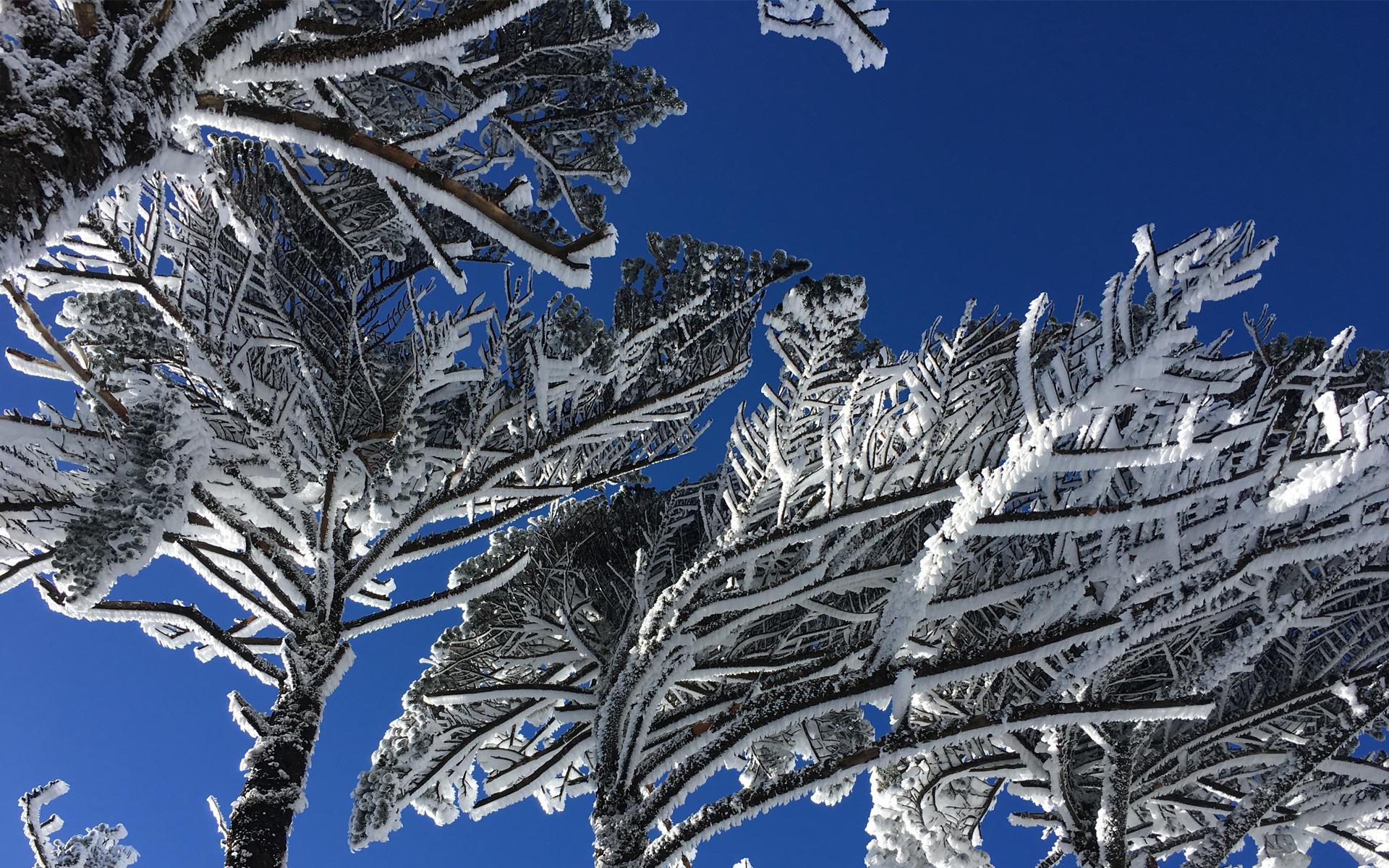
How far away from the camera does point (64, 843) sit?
17.2 feet

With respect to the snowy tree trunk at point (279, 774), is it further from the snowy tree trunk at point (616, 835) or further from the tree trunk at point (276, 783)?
the snowy tree trunk at point (616, 835)

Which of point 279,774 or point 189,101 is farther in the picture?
point 279,774

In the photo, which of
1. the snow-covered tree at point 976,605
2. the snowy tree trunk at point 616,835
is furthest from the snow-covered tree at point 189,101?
the snowy tree trunk at point 616,835

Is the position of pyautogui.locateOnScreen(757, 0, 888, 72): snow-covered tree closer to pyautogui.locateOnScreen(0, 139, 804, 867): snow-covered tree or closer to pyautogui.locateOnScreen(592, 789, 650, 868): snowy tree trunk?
pyautogui.locateOnScreen(0, 139, 804, 867): snow-covered tree

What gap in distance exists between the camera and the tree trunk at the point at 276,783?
12.0ft

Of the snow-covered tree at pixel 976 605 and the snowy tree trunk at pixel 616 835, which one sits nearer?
the snow-covered tree at pixel 976 605

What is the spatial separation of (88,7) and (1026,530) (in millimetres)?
3449

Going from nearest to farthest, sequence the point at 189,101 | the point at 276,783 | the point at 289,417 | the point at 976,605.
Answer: the point at 189,101
the point at 976,605
the point at 276,783
the point at 289,417

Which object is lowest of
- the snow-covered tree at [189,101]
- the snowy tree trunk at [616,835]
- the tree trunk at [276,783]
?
the snowy tree trunk at [616,835]

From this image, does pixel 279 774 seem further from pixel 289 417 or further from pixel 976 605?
pixel 976 605

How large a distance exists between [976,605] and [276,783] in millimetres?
3414

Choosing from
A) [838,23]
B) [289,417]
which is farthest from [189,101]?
[289,417]

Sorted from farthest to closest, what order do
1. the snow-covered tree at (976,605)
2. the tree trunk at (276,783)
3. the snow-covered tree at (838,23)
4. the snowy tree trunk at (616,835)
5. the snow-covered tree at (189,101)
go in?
the snowy tree trunk at (616,835), the tree trunk at (276,783), the snow-covered tree at (976,605), the snow-covered tree at (838,23), the snow-covered tree at (189,101)

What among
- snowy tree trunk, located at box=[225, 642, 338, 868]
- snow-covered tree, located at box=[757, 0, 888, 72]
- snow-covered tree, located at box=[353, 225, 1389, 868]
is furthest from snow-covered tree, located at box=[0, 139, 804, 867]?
snow-covered tree, located at box=[757, 0, 888, 72]
